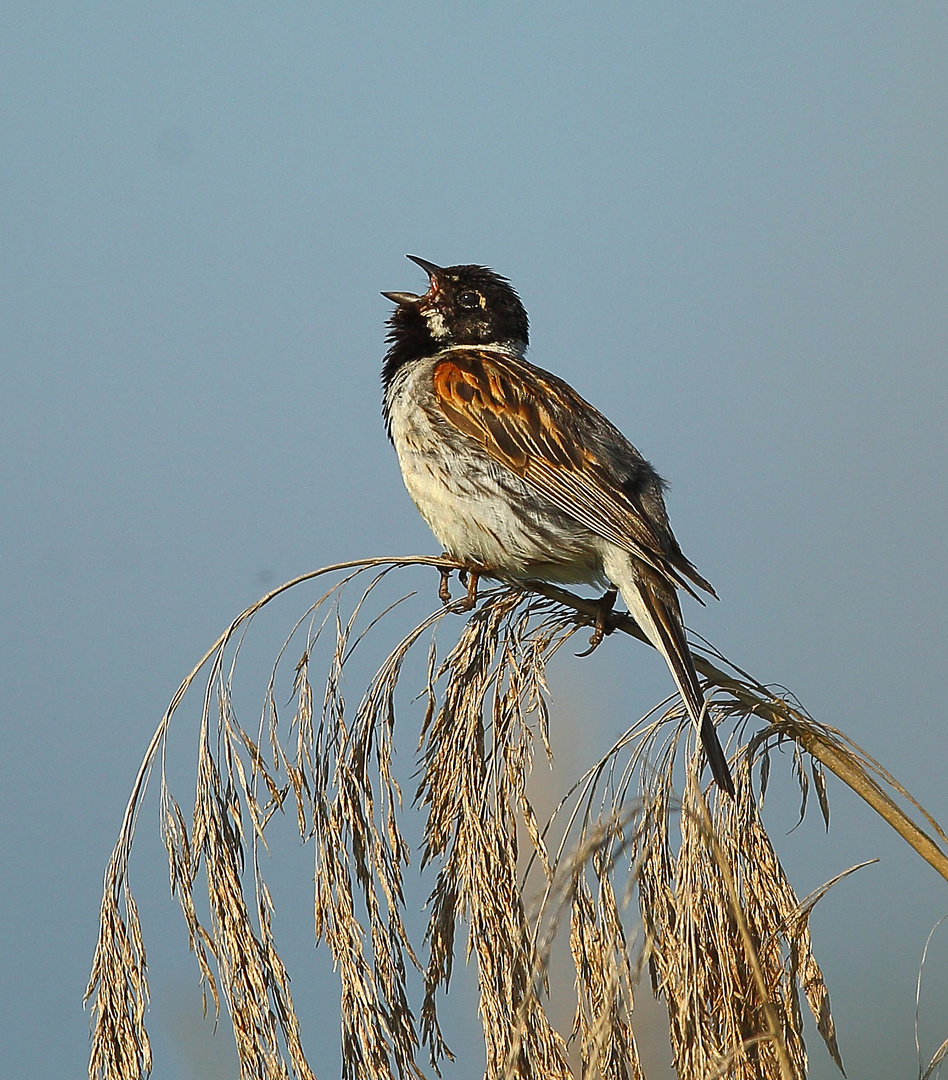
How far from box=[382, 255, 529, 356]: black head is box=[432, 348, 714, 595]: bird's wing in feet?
1.34

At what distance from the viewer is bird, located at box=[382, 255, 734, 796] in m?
3.12

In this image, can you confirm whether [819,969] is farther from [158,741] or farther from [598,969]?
[158,741]

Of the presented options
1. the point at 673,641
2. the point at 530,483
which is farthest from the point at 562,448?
the point at 673,641

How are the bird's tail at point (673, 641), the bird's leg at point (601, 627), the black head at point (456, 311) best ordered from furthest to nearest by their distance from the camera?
the black head at point (456, 311), the bird's leg at point (601, 627), the bird's tail at point (673, 641)

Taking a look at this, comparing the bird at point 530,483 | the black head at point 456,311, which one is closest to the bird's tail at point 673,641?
the bird at point 530,483

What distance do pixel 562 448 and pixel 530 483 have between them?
0.47ft

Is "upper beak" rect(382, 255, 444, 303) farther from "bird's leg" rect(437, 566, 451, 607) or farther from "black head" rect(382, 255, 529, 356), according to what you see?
"bird's leg" rect(437, 566, 451, 607)

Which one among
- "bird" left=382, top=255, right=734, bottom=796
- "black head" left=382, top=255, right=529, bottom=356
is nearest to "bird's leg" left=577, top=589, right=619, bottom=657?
"bird" left=382, top=255, right=734, bottom=796

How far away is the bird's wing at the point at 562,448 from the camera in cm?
318

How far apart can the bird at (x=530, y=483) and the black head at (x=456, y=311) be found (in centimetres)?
34

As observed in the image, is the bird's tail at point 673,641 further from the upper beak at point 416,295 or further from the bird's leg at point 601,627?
the upper beak at point 416,295

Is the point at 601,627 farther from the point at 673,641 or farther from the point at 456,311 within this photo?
the point at 456,311

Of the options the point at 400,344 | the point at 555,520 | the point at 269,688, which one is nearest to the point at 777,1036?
the point at 269,688

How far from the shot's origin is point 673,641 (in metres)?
2.67
